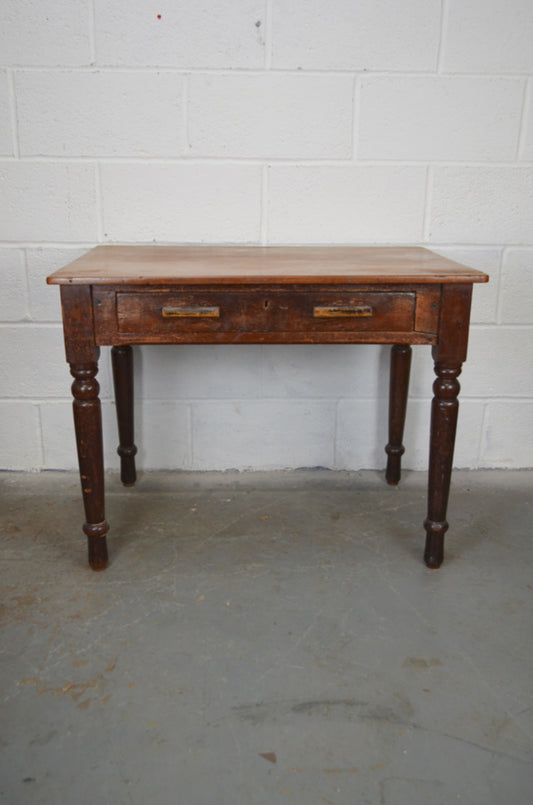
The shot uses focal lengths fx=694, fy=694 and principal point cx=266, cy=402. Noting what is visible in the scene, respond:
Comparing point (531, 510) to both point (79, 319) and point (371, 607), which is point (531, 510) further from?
point (79, 319)

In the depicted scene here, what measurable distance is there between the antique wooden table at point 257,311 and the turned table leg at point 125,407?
1.53ft

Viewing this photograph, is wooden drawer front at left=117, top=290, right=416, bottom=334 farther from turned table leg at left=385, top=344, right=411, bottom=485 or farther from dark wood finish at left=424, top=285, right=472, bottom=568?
turned table leg at left=385, top=344, right=411, bottom=485

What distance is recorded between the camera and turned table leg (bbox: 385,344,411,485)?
7.11 feet

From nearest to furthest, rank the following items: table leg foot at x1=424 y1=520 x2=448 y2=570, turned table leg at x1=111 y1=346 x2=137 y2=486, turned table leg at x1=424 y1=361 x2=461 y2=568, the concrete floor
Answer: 1. the concrete floor
2. turned table leg at x1=424 y1=361 x2=461 y2=568
3. table leg foot at x1=424 y1=520 x2=448 y2=570
4. turned table leg at x1=111 y1=346 x2=137 y2=486

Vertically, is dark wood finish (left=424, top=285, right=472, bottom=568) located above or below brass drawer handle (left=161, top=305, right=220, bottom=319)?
below

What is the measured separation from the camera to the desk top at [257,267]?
61.1 inches

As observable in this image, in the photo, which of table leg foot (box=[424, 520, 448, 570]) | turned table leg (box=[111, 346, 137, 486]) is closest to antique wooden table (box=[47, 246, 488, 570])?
table leg foot (box=[424, 520, 448, 570])

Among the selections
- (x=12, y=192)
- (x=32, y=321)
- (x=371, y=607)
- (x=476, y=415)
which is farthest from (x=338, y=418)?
(x=12, y=192)

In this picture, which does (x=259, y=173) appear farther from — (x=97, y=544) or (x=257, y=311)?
(x=97, y=544)

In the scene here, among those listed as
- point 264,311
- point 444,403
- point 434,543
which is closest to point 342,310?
point 264,311

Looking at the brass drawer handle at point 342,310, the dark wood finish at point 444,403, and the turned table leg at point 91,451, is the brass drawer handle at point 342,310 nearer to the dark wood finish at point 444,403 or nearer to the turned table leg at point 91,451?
the dark wood finish at point 444,403

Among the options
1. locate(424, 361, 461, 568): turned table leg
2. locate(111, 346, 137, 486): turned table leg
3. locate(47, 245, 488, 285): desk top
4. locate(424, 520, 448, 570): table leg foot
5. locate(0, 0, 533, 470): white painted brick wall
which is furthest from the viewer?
locate(111, 346, 137, 486): turned table leg

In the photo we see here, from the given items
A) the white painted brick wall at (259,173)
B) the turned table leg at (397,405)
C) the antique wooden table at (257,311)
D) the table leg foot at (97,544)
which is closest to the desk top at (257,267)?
the antique wooden table at (257,311)

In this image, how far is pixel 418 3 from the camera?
6.61 feet
